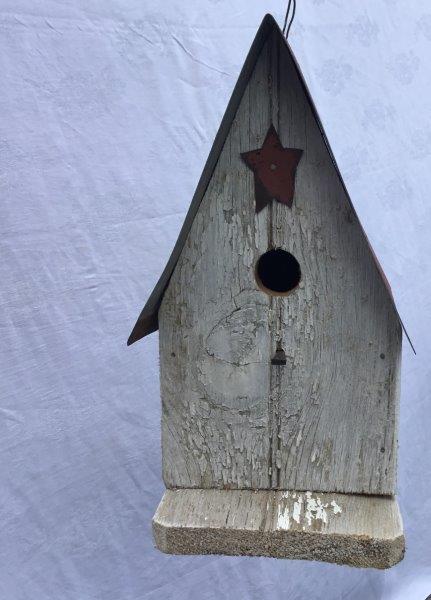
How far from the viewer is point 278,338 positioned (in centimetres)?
93

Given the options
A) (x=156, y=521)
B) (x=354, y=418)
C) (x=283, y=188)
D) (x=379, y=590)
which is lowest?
(x=379, y=590)

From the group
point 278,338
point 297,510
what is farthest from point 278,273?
point 297,510

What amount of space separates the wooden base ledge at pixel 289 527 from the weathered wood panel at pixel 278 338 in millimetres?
28

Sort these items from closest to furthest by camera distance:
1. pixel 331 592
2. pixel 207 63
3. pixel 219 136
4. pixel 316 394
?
pixel 219 136, pixel 316 394, pixel 207 63, pixel 331 592

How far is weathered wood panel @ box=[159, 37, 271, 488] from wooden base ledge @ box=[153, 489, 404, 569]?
5 centimetres

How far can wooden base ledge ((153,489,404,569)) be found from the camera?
89 cm

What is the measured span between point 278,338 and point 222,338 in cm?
7

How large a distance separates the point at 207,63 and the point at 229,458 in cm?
90

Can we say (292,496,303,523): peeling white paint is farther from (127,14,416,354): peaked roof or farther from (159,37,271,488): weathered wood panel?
(127,14,416,354): peaked roof

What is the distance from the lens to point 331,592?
6.03 feet

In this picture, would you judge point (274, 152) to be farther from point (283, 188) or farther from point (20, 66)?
point (20, 66)

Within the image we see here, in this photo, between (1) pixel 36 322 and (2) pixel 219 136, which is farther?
(1) pixel 36 322

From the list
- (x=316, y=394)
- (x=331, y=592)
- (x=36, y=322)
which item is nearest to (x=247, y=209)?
(x=316, y=394)

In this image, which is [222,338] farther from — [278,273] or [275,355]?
[278,273]
